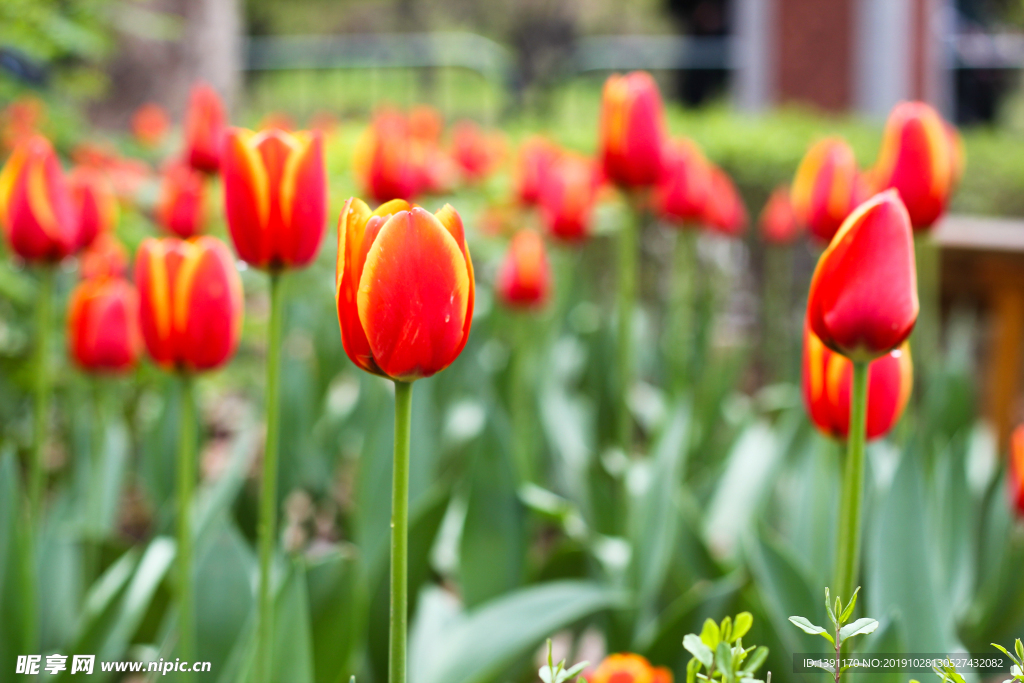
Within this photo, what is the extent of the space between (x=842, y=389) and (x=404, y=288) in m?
0.58

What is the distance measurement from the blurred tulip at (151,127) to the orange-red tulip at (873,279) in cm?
318

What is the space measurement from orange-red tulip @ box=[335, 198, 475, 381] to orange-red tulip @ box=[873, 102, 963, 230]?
1050 millimetres

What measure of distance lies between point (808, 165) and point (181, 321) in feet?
4.56

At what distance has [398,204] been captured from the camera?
80 cm

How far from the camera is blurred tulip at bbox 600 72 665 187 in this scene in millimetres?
1905

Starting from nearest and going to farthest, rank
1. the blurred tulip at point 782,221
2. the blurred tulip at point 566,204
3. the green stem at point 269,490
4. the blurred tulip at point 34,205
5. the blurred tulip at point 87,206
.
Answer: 1. the green stem at point 269,490
2. the blurred tulip at point 34,205
3. the blurred tulip at point 87,206
4. the blurred tulip at point 566,204
5. the blurred tulip at point 782,221

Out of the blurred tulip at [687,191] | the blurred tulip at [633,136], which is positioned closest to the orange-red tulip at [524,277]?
the blurred tulip at [687,191]

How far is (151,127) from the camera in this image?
13.5 feet

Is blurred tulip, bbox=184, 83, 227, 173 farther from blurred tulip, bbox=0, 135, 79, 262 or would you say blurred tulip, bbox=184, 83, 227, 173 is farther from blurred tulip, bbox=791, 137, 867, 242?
blurred tulip, bbox=791, 137, 867, 242

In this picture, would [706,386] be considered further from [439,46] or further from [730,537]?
[439,46]

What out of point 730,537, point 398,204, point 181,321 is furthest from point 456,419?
point 398,204

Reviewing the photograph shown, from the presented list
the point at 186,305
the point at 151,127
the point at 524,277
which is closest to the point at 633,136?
the point at 524,277

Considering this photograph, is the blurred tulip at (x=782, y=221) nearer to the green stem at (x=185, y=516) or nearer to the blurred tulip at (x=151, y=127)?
the blurred tulip at (x=151, y=127)

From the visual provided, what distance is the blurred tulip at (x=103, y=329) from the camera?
177 centimetres
